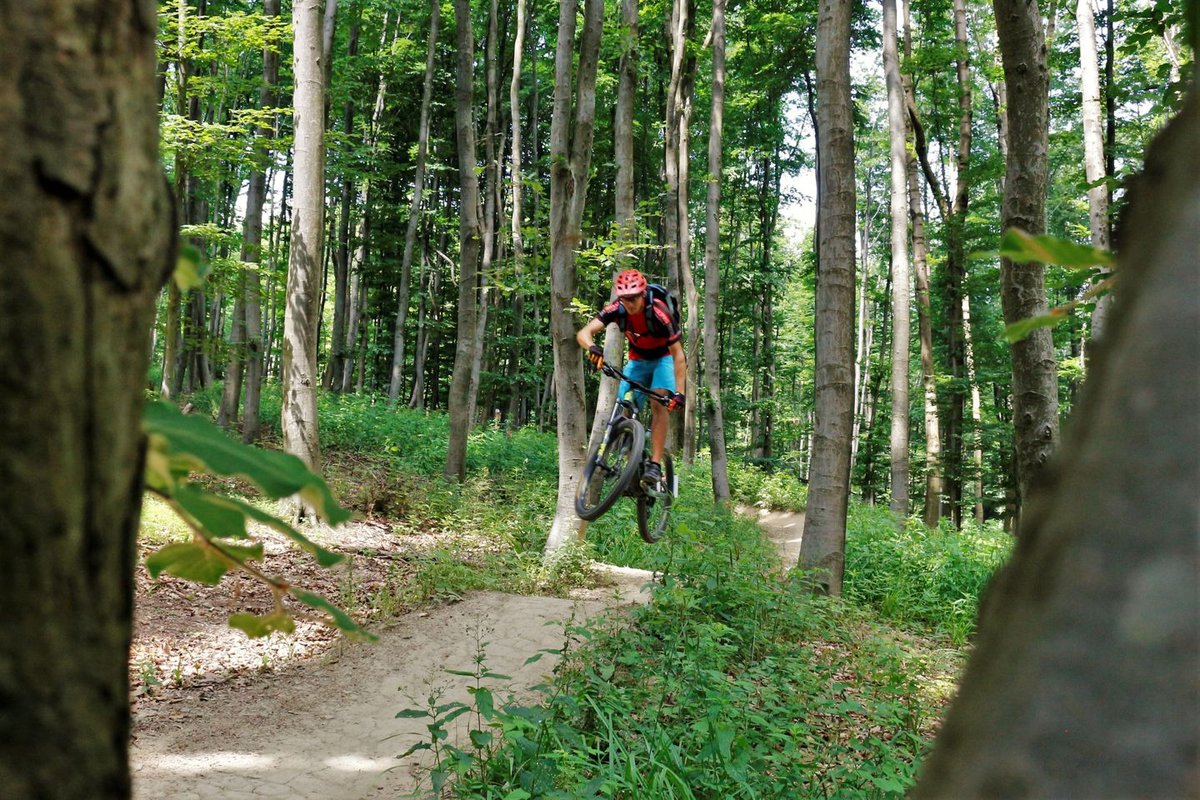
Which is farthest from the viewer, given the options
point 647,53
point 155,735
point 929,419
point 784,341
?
point 784,341

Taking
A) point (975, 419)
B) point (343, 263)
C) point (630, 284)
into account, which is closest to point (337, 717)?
point (630, 284)

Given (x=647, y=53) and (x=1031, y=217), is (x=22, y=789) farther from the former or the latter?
(x=647, y=53)

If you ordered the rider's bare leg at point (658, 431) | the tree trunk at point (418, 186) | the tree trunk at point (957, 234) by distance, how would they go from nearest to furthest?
the rider's bare leg at point (658, 431) → the tree trunk at point (957, 234) → the tree trunk at point (418, 186)

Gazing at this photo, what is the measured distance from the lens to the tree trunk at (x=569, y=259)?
862 cm

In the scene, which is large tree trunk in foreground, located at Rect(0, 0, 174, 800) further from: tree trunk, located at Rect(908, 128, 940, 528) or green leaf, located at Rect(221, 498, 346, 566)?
tree trunk, located at Rect(908, 128, 940, 528)

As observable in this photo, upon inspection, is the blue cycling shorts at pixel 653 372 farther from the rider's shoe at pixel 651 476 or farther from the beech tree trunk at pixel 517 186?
the beech tree trunk at pixel 517 186

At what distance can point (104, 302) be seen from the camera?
0.48m

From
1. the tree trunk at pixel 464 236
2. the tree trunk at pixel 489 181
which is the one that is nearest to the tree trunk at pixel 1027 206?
the tree trunk at pixel 464 236

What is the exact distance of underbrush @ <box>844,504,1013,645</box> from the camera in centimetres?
938

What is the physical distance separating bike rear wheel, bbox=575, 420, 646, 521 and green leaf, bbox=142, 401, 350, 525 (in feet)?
19.7

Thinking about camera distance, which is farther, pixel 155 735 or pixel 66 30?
pixel 155 735

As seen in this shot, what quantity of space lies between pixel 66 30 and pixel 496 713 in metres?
4.13

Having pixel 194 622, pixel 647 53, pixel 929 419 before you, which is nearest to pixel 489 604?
pixel 194 622

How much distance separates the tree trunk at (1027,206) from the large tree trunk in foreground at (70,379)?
4724 mm
